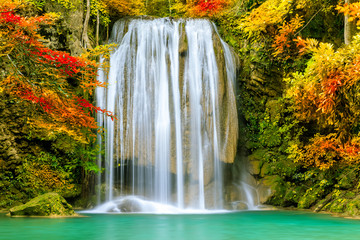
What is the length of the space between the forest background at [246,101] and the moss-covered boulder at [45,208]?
65.8 inches

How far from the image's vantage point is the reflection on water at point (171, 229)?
20.0 ft

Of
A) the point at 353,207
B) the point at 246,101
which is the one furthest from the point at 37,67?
the point at 246,101

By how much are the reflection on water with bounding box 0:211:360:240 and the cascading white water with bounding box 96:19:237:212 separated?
3.63 meters

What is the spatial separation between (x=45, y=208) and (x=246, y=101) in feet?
28.4

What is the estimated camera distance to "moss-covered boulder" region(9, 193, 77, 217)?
8.48 m

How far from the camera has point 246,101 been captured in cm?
1443

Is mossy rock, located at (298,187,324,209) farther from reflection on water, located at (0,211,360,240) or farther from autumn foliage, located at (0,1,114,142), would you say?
autumn foliage, located at (0,1,114,142)

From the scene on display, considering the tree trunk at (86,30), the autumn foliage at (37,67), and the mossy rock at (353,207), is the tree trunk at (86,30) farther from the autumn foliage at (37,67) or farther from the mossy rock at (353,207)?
the mossy rock at (353,207)

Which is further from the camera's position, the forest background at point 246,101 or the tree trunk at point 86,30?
the tree trunk at point 86,30

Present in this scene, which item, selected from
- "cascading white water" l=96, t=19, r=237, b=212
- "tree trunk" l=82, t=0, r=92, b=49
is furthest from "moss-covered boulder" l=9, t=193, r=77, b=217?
"tree trunk" l=82, t=0, r=92, b=49

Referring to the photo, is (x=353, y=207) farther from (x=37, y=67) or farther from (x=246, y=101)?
(x=37, y=67)

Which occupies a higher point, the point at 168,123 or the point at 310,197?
the point at 168,123

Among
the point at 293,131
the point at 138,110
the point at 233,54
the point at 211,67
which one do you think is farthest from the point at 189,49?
the point at 293,131

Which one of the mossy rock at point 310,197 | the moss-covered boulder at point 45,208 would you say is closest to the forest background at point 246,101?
the mossy rock at point 310,197
